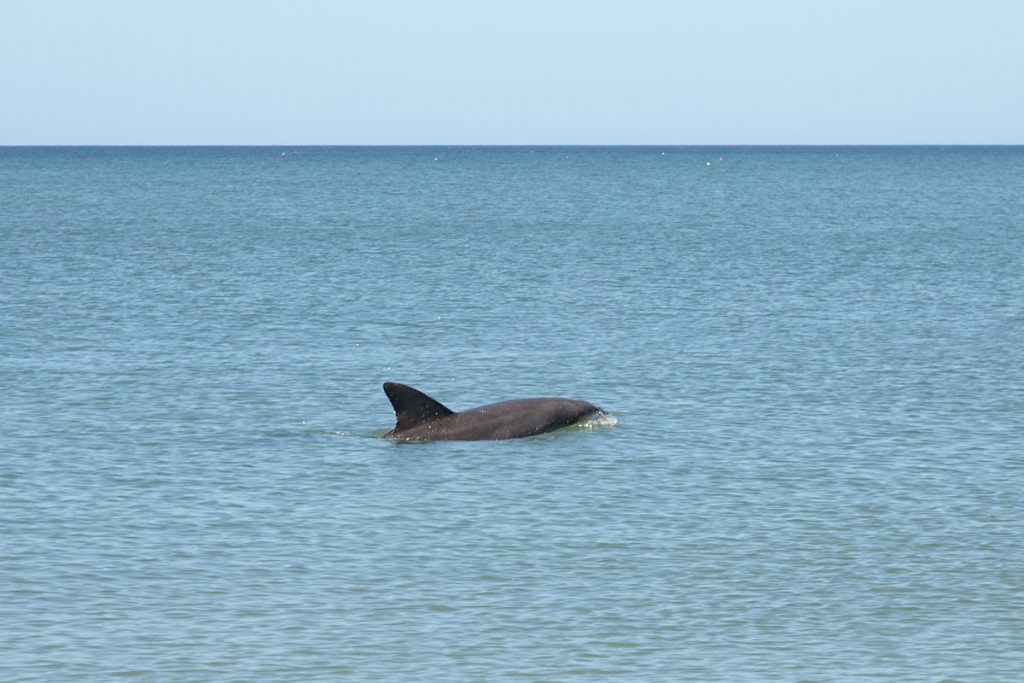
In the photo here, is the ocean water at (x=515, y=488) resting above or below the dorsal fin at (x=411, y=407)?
below

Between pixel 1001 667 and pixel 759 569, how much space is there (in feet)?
14.1

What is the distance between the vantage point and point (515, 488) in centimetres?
2461

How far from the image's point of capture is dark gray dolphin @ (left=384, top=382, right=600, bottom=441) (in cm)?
2847

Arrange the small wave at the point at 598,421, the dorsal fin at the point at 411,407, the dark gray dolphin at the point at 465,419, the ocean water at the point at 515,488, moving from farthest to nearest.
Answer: the small wave at the point at 598,421 < the dark gray dolphin at the point at 465,419 < the dorsal fin at the point at 411,407 < the ocean water at the point at 515,488

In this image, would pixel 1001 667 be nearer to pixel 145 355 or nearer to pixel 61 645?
pixel 61 645

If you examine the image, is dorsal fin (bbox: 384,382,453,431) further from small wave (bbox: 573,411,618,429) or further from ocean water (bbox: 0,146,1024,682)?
small wave (bbox: 573,411,618,429)

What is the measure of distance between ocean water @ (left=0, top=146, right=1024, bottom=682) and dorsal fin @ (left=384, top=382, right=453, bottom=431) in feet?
1.82

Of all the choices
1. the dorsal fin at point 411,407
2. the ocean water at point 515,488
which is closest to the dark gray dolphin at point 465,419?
the dorsal fin at point 411,407

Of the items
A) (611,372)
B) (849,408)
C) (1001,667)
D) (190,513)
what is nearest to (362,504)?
(190,513)

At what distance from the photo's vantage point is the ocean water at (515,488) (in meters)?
16.6

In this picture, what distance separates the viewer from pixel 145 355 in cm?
4156

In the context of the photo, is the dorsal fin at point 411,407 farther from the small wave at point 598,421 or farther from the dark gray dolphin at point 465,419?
the small wave at point 598,421

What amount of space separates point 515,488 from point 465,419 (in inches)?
180

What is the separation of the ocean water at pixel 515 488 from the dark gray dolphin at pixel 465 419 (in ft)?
1.34
